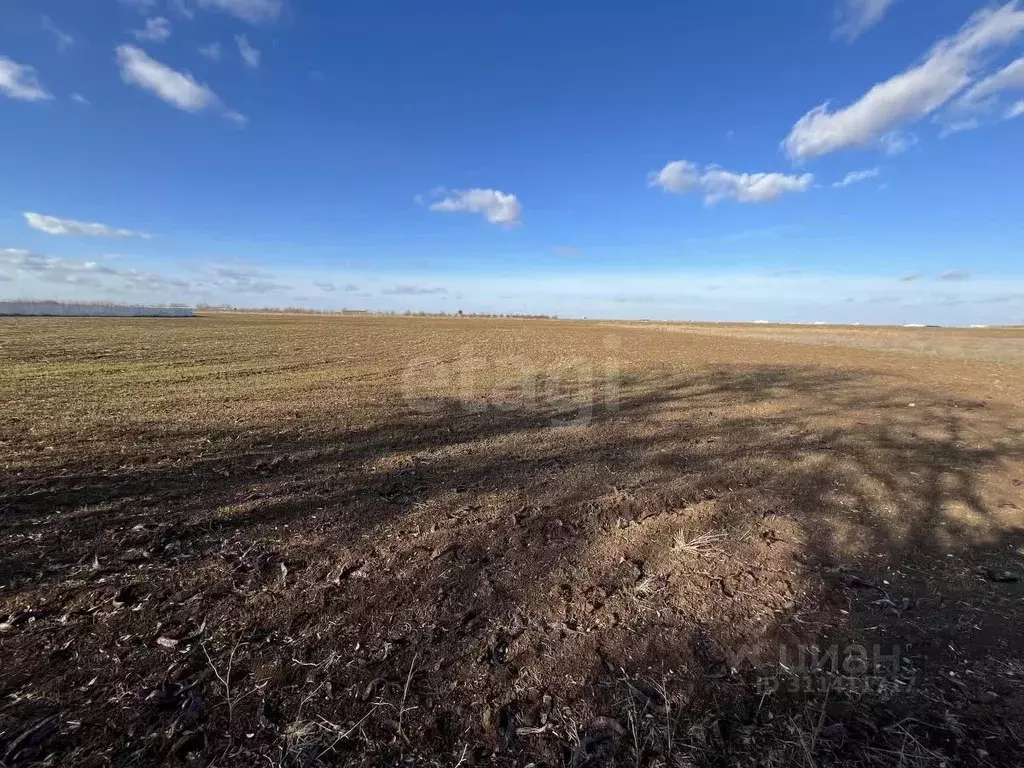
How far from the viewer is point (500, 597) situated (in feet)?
10.6

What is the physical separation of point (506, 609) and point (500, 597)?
0.15 m

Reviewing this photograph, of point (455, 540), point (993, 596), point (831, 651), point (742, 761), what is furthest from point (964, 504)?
point (455, 540)

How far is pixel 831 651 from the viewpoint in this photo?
2.75m

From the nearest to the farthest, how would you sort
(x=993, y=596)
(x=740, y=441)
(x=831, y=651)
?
(x=831, y=651), (x=993, y=596), (x=740, y=441)

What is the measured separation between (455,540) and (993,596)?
4.12m

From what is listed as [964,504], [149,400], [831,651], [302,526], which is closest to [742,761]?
[831,651]

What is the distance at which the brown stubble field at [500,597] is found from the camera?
2.18m

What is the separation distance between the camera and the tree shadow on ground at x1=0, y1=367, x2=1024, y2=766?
2.18 m

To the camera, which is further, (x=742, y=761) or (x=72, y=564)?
(x=72, y=564)

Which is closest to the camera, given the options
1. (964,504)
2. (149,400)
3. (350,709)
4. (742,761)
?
Result: (742,761)

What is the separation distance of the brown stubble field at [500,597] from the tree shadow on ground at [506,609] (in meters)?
0.02

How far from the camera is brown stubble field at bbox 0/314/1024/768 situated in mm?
2176

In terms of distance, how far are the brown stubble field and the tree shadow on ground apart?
0.06ft

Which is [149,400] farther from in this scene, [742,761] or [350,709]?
[742,761]
